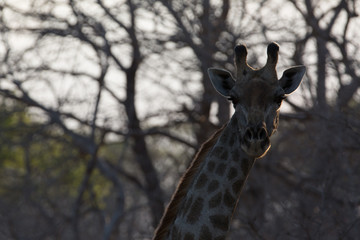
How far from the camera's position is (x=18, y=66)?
1418 cm

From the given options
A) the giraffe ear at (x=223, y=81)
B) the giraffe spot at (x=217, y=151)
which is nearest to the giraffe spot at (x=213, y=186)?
the giraffe spot at (x=217, y=151)

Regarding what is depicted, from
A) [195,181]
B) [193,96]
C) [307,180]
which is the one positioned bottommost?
[195,181]

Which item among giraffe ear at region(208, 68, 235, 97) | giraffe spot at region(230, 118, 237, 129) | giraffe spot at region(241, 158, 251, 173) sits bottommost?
giraffe spot at region(241, 158, 251, 173)

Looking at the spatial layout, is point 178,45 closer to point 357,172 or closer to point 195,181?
point 357,172

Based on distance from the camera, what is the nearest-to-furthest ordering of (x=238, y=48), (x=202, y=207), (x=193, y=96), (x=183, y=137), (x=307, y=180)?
(x=202, y=207) → (x=238, y=48) → (x=307, y=180) → (x=193, y=96) → (x=183, y=137)

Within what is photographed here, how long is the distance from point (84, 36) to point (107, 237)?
4.06m

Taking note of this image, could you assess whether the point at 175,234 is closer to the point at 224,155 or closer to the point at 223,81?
the point at 224,155

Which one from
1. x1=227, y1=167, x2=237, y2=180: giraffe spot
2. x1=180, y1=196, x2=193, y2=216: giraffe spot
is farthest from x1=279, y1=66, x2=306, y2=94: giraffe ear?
x1=180, y1=196, x2=193, y2=216: giraffe spot

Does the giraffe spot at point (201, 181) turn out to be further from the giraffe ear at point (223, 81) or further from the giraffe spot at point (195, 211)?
the giraffe ear at point (223, 81)

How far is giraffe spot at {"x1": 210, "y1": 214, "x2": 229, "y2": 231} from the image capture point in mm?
6004

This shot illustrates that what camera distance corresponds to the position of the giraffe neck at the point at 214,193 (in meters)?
5.99

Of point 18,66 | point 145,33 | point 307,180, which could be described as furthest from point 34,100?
point 307,180

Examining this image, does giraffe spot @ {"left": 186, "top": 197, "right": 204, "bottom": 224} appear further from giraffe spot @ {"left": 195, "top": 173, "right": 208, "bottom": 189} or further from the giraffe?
giraffe spot @ {"left": 195, "top": 173, "right": 208, "bottom": 189}

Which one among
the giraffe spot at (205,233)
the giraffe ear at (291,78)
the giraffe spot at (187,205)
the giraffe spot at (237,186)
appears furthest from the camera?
the giraffe ear at (291,78)
